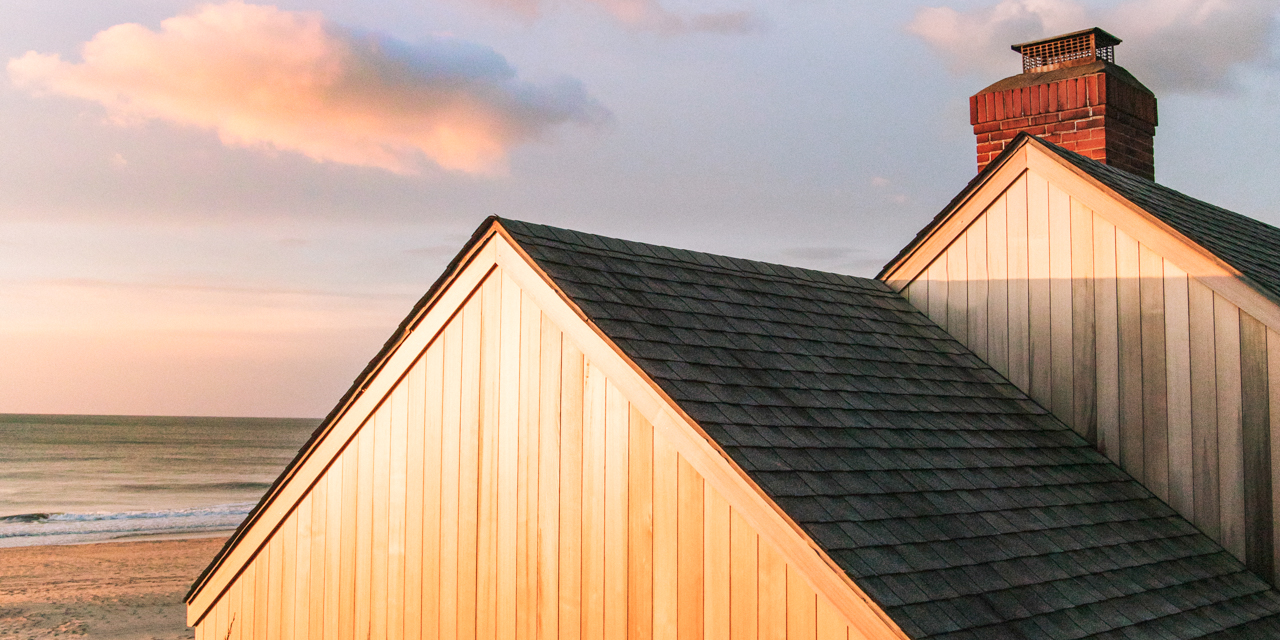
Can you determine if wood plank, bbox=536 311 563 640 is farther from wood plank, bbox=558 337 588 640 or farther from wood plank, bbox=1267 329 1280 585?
wood plank, bbox=1267 329 1280 585

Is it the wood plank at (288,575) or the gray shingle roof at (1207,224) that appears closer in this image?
the wood plank at (288,575)

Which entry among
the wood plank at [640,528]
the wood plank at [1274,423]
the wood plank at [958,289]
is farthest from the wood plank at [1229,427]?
the wood plank at [640,528]

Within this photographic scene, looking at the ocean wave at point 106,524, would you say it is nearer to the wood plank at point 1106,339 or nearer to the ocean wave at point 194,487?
the ocean wave at point 194,487

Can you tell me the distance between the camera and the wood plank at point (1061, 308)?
26.4 ft

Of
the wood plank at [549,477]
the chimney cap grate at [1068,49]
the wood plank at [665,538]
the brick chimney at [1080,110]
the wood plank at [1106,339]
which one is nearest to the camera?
the wood plank at [665,538]

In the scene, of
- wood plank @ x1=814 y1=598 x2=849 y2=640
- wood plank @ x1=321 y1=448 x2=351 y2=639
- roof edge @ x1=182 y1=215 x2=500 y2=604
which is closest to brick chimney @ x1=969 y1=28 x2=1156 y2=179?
roof edge @ x1=182 y1=215 x2=500 y2=604

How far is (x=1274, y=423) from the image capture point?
7008mm

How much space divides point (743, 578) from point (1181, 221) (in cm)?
582

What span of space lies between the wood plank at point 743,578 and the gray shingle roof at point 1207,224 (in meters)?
4.60

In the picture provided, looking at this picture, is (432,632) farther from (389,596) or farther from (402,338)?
(402,338)

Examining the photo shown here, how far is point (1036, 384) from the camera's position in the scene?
8.23 meters

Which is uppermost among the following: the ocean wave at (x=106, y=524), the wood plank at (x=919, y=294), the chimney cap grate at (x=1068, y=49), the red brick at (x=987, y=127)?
the chimney cap grate at (x=1068, y=49)

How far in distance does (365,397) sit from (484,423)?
3.78ft

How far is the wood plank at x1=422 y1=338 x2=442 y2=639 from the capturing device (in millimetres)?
6395
